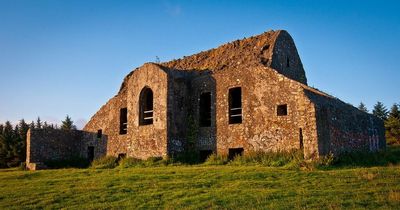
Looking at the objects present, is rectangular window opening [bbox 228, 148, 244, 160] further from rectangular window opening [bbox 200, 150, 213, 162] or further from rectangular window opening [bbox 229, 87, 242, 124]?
rectangular window opening [bbox 229, 87, 242, 124]

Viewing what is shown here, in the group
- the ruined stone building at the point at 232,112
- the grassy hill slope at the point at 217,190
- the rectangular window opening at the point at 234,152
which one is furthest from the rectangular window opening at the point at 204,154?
the grassy hill slope at the point at 217,190

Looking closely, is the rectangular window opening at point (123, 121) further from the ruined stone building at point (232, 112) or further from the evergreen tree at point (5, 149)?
the evergreen tree at point (5, 149)

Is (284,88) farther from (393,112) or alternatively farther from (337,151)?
(393,112)

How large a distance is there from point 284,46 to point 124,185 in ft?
42.4

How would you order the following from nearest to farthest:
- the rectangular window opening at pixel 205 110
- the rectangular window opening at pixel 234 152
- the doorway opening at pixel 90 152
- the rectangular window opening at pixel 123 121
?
the rectangular window opening at pixel 234 152 < the rectangular window opening at pixel 205 110 < the rectangular window opening at pixel 123 121 < the doorway opening at pixel 90 152

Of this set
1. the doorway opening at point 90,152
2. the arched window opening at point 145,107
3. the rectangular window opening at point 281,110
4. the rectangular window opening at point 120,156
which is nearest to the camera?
the rectangular window opening at point 281,110

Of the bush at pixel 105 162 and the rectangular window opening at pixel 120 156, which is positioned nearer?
the bush at pixel 105 162

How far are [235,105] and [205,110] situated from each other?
1.72m

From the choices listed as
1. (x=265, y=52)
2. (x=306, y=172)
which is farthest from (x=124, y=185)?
(x=265, y=52)

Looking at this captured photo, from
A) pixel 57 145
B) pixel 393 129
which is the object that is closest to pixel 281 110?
pixel 57 145

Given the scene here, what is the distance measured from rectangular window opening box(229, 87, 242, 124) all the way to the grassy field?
5.70 metres

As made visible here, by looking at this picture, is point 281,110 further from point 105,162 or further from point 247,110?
point 105,162

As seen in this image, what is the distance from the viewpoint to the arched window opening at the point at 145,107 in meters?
22.1

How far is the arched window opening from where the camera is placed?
22141mm
